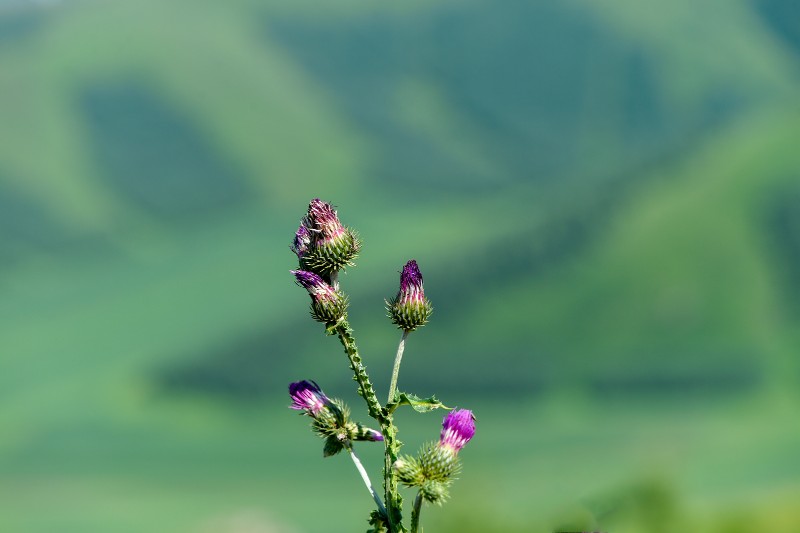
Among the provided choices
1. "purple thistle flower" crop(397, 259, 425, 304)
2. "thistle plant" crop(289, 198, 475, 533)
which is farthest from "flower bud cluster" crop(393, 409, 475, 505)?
"purple thistle flower" crop(397, 259, 425, 304)

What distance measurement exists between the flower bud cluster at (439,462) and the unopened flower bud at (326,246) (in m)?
0.59

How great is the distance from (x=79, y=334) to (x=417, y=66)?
1008 inches

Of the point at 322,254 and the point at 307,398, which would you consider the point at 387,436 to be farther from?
the point at 322,254

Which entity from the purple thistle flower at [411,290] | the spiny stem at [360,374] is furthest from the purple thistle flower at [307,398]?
the purple thistle flower at [411,290]

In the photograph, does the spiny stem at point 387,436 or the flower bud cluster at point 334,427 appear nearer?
the spiny stem at point 387,436

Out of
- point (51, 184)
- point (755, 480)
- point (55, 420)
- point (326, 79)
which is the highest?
point (326, 79)

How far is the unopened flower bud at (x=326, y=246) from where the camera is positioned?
3326mm

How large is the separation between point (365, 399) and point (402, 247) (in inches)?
1582

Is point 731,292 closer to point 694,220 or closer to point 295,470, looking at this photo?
point 694,220

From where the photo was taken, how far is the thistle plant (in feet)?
9.34

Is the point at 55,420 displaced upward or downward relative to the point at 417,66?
downward

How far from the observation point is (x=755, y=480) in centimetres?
2944

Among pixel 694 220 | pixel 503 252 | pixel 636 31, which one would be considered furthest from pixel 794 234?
pixel 636 31

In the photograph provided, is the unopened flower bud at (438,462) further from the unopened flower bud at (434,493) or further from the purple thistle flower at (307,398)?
the purple thistle flower at (307,398)
